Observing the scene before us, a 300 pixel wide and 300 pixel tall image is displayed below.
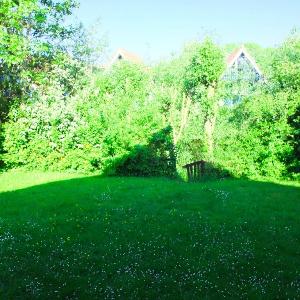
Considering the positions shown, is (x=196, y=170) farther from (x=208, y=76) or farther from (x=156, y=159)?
(x=208, y=76)

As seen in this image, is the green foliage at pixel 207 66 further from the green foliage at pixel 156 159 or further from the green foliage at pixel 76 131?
the green foliage at pixel 156 159

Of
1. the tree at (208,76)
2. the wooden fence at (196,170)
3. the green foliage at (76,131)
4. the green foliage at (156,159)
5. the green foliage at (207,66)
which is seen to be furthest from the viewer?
the green foliage at (207,66)

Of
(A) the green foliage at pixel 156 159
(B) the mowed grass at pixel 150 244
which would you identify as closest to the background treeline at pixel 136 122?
(A) the green foliage at pixel 156 159

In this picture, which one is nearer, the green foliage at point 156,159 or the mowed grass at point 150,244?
the mowed grass at point 150,244

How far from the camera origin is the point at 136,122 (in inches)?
702

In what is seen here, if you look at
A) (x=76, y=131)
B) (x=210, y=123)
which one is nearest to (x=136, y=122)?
(x=76, y=131)

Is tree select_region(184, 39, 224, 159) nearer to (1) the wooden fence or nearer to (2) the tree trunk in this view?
(2) the tree trunk

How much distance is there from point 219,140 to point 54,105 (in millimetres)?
8379

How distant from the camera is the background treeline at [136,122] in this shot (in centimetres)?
1697

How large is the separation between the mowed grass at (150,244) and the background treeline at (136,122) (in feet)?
13.2

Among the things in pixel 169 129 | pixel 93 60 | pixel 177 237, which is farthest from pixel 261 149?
pixel 93 60

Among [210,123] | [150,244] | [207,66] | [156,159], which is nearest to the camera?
[150,244]

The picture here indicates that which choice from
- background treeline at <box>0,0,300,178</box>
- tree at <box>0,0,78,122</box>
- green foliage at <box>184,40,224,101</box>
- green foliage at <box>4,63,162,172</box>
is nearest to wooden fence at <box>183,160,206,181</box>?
background treeline at <box>0,0,300,178</box>

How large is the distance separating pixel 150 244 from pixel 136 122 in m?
10.4
